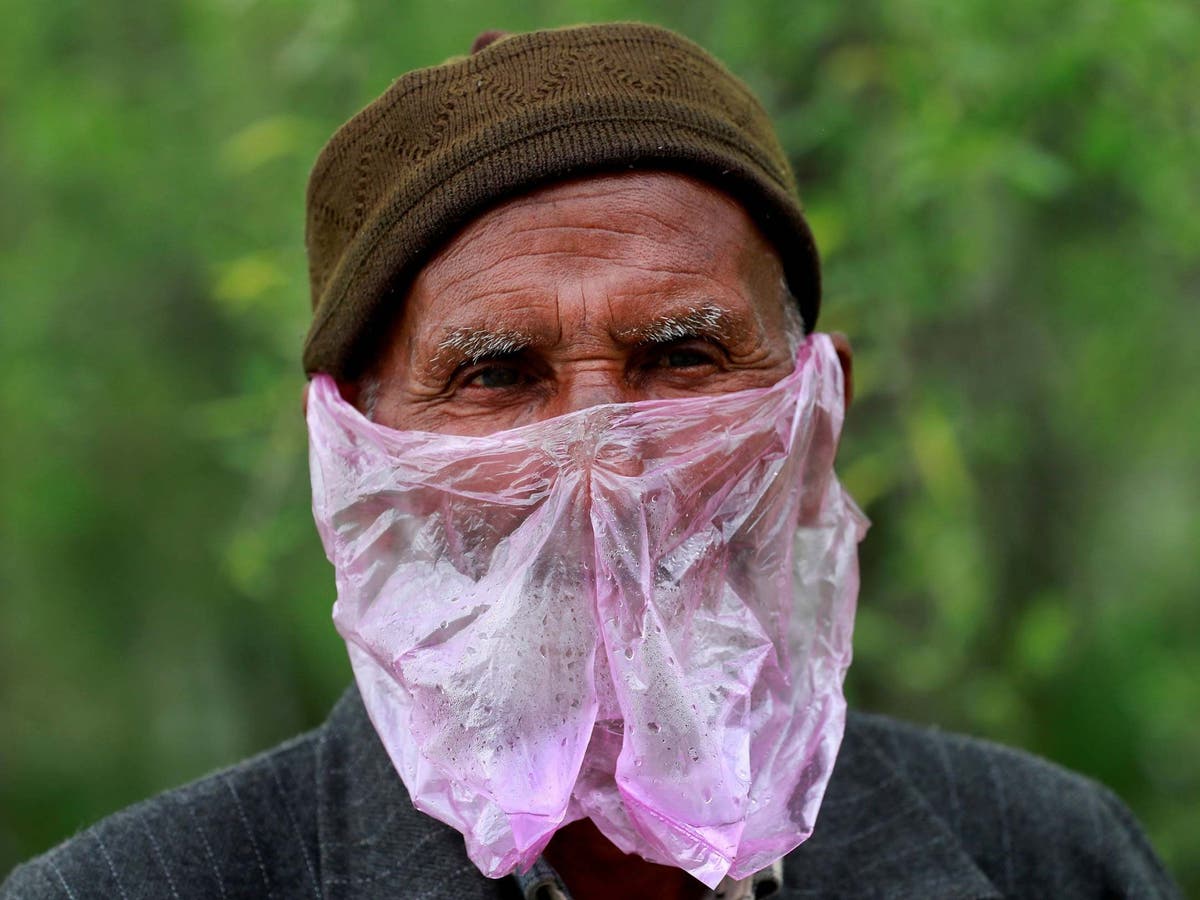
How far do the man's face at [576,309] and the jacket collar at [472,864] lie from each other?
584 millimetres

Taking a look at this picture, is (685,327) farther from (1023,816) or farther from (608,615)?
(1023,816)

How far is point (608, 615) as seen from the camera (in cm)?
206

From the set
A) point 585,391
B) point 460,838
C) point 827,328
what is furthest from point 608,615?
point 827,328

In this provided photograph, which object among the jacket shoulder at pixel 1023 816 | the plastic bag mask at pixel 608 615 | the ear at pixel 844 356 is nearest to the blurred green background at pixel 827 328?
the ear at pixel 844 356

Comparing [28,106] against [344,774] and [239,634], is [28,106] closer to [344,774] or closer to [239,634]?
[239,634]

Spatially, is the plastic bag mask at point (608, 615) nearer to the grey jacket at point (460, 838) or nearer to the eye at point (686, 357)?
the eye at point (686, 357)

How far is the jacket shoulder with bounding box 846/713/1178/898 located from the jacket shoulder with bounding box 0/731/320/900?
3.65 ft

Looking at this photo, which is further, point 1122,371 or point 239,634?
point 239,634

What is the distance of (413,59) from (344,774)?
9.41 feet

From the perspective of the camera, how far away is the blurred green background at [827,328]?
429 cm

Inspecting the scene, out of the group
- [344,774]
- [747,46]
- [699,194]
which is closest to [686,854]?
[344,774]

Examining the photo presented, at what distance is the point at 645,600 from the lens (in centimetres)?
207

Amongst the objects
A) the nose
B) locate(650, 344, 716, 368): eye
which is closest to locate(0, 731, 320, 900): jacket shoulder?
the nose

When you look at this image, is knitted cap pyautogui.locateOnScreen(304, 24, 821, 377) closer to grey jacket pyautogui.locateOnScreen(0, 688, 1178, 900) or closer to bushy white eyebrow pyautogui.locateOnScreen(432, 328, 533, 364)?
bushy white eyebrow pyautogui.locateOnScreen(432, 328, 533, 364)
